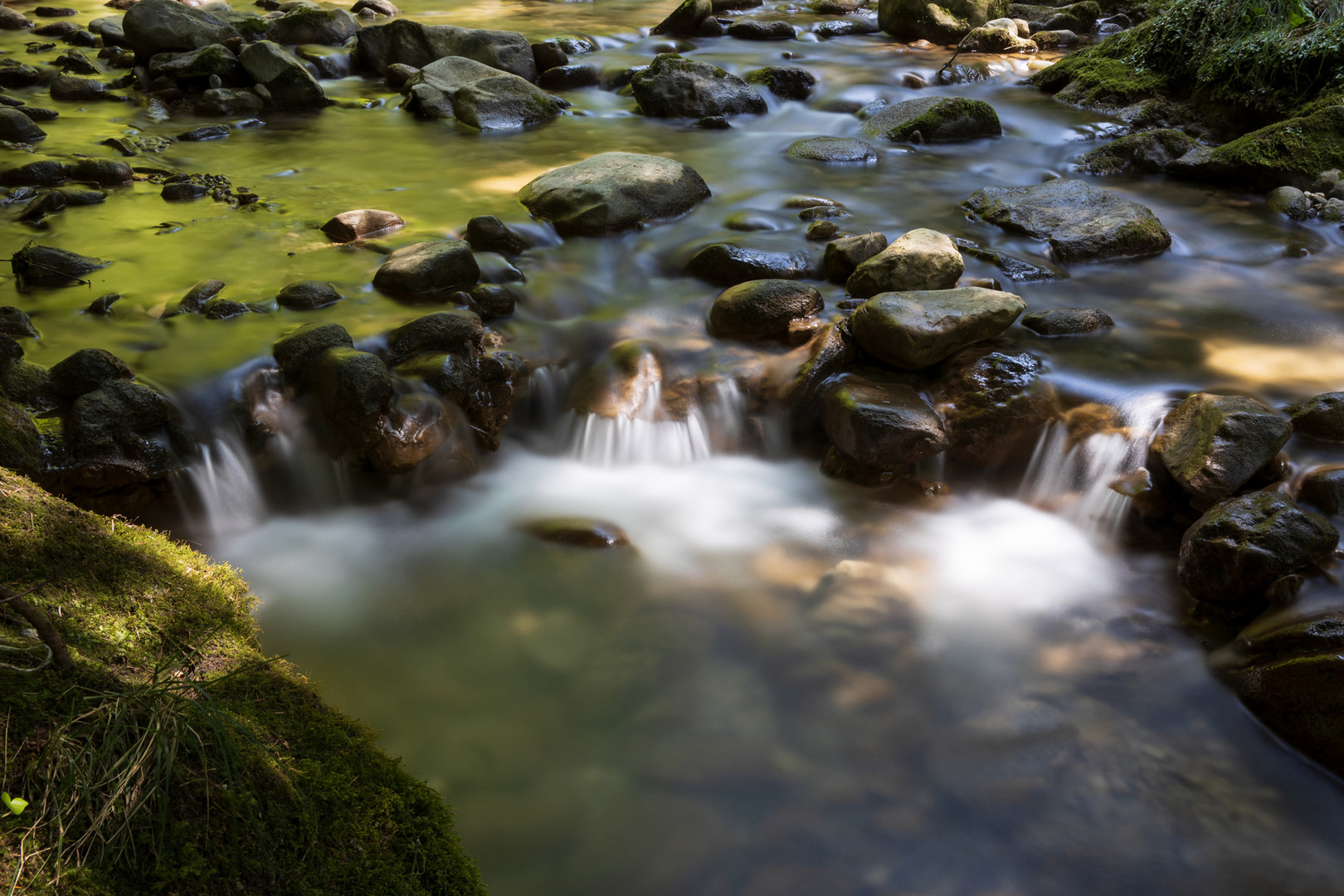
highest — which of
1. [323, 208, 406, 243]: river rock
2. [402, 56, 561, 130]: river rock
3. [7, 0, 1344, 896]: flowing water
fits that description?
[402, 56, 561, 130]: river rock

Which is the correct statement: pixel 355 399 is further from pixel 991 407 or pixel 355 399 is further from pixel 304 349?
pixel 991 407

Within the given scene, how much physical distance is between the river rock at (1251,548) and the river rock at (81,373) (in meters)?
5.60

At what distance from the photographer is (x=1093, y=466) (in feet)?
16.1

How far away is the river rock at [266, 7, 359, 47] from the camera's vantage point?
490 inches

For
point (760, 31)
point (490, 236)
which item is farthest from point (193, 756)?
point (760, 31)

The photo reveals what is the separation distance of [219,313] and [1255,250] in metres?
8.21

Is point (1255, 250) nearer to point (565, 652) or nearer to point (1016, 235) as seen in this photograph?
point (1016, 235)

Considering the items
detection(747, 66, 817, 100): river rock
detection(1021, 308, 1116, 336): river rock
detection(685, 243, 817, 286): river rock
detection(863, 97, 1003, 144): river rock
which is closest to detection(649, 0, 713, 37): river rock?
detection(747, 66, 817, 100): river rock

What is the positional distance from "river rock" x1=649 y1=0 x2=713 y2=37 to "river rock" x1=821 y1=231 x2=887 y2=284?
902 centimetres

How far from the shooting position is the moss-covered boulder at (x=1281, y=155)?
830 cm

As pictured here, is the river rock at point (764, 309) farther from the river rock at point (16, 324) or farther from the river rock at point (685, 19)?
the river rock at point (685, 19)

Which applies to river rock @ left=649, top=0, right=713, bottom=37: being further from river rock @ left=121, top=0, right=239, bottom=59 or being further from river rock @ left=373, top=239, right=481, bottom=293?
river rock @ left=373, top=239, right=481, bottom=293

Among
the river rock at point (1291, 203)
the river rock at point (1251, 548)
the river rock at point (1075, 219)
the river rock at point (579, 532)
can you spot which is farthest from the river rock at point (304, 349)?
the river rock at point (1291, 203)

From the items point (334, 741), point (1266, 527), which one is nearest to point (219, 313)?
point (334, 741)
